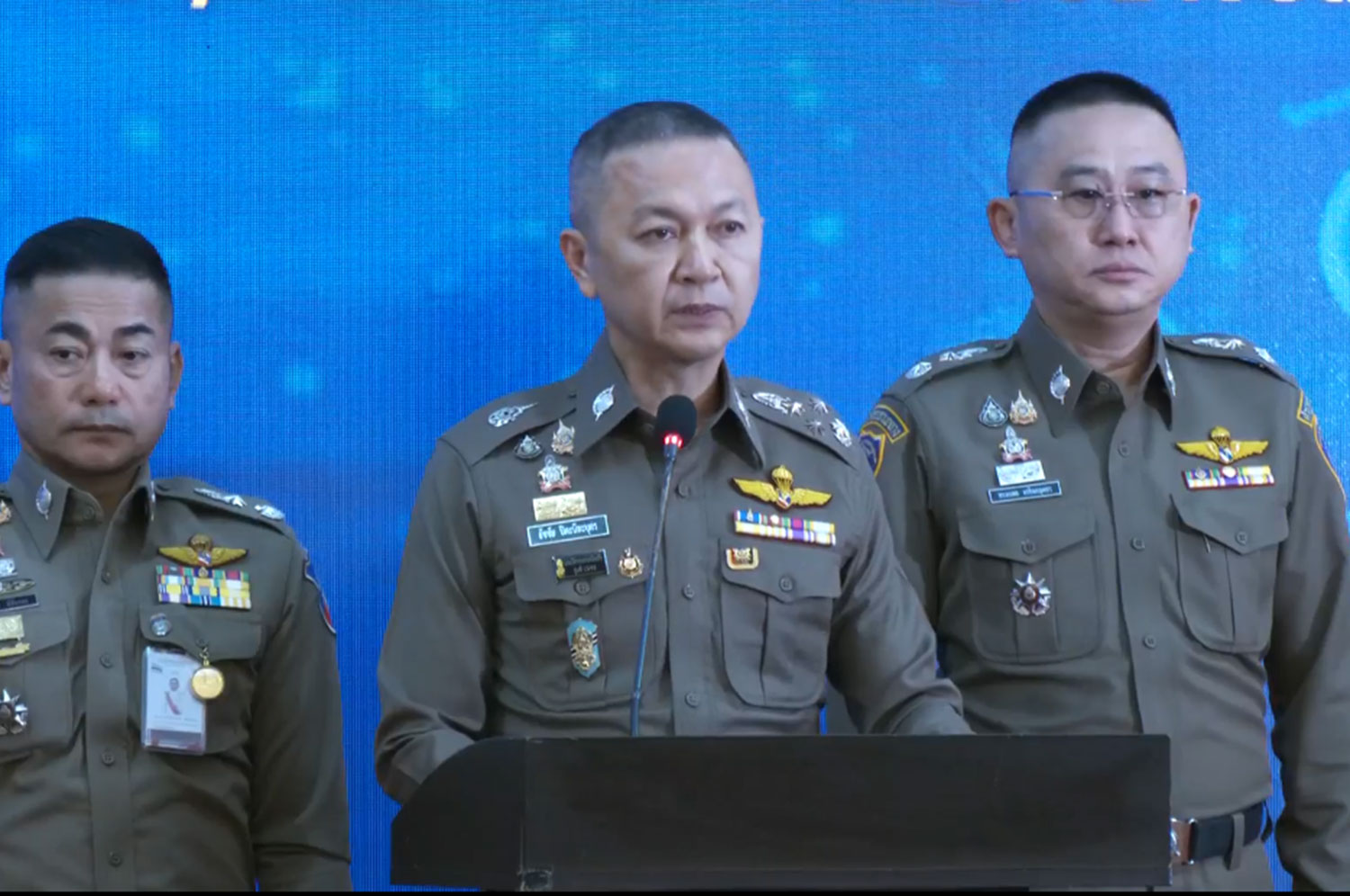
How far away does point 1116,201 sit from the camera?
3154 mm

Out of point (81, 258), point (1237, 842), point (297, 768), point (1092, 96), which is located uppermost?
point (1092, 96)

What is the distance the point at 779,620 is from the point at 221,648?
0.93m

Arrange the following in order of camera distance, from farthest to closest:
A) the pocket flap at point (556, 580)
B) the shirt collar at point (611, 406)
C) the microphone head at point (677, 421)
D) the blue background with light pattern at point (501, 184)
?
the blue background with light pattern at point (501, 184)
the shirt collar at point (611, 406)
the pocket flap at point (556, 580)
the microphone head at point (677, 421)

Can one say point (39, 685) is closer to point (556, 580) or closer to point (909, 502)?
point (556, 580)

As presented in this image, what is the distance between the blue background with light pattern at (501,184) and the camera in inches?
139

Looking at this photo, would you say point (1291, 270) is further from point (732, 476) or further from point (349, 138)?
point (349, 138)

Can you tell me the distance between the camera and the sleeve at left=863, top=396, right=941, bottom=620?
3.15 metres

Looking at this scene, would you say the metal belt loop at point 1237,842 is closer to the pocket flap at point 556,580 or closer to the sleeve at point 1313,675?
the sleeve at point 1313,675

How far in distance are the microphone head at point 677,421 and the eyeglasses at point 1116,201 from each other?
956 mm

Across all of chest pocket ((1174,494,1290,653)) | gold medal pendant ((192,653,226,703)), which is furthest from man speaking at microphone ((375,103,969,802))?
chest pocket ((1174,494,1290,653))

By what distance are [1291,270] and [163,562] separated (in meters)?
2.18

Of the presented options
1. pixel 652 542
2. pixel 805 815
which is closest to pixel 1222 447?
pixel 652 542

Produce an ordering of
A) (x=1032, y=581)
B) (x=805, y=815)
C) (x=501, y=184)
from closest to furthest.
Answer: (x=805, y=815) < (x=1032, y=581) < (x=501, y=184)

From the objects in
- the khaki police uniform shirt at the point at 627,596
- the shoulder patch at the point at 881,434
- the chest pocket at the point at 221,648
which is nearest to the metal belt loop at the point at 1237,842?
the khaki police uniform shirt at the point at 627,596
